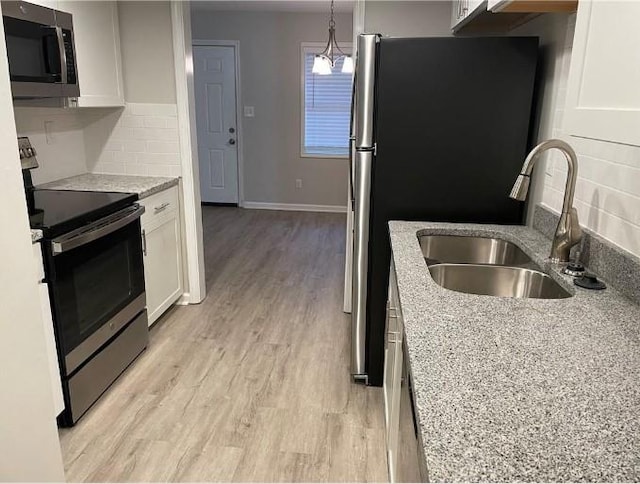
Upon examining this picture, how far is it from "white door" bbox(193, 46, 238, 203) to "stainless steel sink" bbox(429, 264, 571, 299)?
4931 mm

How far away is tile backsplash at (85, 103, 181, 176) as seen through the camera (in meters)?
3.22

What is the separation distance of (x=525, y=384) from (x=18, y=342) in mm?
1268

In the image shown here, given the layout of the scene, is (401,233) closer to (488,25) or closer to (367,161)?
(367,161)

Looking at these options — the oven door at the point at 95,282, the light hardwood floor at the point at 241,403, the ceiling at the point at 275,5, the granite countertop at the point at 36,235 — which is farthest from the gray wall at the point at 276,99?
the granite countertop at the point at 36,235

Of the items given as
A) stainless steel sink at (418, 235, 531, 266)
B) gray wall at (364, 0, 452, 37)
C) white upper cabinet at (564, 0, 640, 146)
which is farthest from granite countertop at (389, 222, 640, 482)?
gray wall at (364, 0, 452, 37)

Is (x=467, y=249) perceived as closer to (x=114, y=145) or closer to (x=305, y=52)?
(x=114, y=145)

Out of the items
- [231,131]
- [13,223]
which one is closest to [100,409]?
[13,223]

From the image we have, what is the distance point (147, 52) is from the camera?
3.12 m

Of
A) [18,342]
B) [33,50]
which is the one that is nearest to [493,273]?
[18,342]

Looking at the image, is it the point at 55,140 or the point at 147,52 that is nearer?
the point at 55,140

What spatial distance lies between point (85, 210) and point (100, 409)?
3.03 feet

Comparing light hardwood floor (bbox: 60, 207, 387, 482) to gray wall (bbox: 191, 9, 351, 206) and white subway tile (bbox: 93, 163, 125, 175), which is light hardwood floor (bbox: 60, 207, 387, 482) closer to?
white subway tile (bbox: 93, 163, 125, 175)

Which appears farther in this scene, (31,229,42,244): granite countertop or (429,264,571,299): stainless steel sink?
(31,229,42,244): granite countertop

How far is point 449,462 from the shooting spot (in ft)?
2.41
